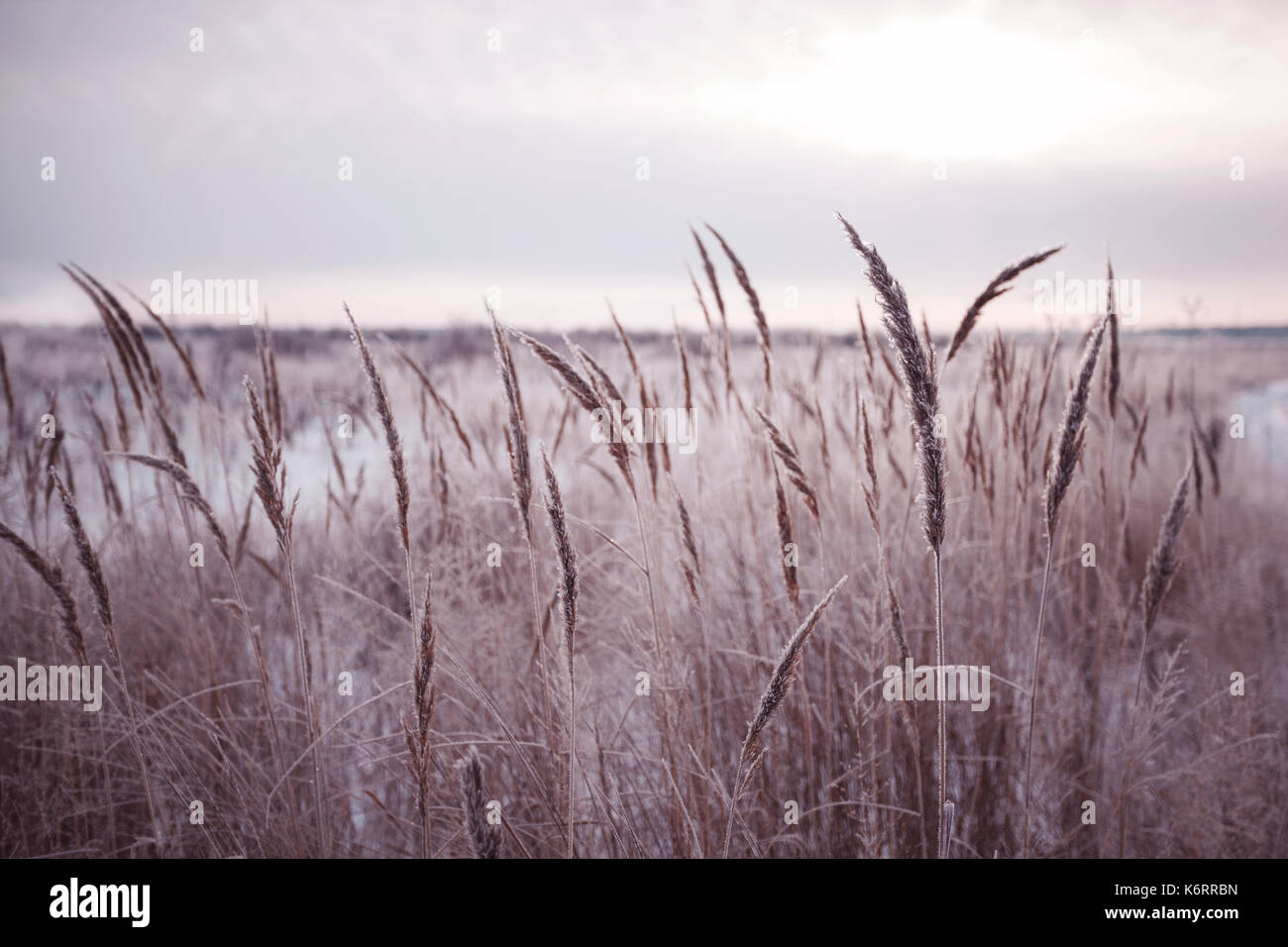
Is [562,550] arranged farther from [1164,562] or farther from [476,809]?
[1164,562]

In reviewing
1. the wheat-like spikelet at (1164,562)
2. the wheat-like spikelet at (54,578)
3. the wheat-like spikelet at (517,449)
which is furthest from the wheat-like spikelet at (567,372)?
the wheat-like spikelet at (1164,562)

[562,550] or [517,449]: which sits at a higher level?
[517,449]

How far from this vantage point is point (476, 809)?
2.45 ft

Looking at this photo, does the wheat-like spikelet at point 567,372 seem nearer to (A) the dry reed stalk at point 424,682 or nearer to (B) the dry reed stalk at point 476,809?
(A) the dry reed stalk at point 424,682

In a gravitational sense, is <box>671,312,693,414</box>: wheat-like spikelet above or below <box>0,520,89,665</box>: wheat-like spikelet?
above

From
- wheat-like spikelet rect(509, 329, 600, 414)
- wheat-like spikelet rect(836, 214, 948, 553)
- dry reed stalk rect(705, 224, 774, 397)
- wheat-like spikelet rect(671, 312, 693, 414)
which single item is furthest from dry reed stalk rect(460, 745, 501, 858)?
dry reed stalk rect(705, 224, 774, 397)

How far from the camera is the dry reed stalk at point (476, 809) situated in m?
0.73

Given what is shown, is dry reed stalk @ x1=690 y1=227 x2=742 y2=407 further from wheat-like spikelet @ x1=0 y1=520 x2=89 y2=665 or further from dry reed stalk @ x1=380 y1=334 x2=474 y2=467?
wheat-like spikelet @ x1=0 y1=520 x2=89 y2=665

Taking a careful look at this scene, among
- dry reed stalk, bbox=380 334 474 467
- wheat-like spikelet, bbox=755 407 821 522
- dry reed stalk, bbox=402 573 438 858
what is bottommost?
dry reed stalk, bbox=402 573 438 858

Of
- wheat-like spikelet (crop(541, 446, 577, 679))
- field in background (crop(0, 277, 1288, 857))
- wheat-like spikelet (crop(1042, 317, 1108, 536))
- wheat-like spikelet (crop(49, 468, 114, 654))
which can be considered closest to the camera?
A: wheat-like spikelet (crop(541, 446, 577, 679))

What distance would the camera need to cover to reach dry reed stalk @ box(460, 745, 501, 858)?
0.73 m

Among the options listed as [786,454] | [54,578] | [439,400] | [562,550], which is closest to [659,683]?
[786,454]

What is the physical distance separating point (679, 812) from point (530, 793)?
37 centimetres
